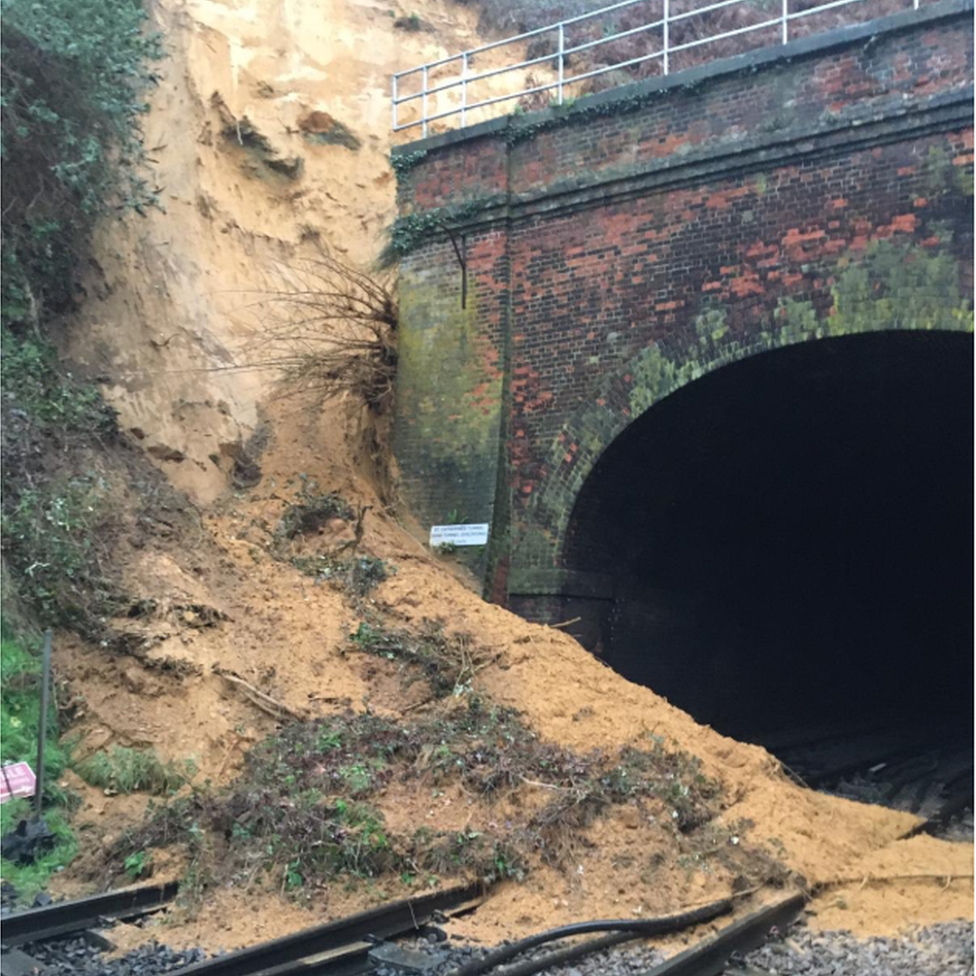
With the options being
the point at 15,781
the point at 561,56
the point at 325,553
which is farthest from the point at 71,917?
the point at 561,56

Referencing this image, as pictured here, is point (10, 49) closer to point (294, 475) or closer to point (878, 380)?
point (294, 475)

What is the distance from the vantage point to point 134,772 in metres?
7.55

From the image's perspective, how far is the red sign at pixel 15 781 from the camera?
6598mm

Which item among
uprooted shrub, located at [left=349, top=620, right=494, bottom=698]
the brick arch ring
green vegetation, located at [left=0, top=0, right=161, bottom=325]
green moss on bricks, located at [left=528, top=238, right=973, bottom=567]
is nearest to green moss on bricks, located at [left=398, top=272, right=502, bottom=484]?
the brick arch ring

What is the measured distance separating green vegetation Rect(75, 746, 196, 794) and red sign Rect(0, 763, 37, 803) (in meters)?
0.85

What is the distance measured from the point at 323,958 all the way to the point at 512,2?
1652 cm

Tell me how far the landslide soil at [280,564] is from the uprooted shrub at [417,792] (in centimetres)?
16

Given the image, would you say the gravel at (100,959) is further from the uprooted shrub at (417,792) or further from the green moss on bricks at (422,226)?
the green moss on bricks at (422,226)

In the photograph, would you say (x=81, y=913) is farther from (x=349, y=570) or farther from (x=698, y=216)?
(x=698, y=216)

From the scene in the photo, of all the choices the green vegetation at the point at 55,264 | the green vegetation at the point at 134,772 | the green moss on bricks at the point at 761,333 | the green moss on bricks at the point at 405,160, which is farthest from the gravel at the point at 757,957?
the green moss on bricks at the point at 405,160

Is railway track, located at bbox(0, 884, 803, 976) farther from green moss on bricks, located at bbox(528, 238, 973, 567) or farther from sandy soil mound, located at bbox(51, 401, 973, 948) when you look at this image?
green moss on bricks, located at bbox(528, 238, 973, 567)

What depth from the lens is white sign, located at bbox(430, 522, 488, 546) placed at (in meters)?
11.9

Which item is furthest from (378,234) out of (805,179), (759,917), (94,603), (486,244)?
(759,917)

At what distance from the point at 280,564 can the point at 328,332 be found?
371 centimetres
